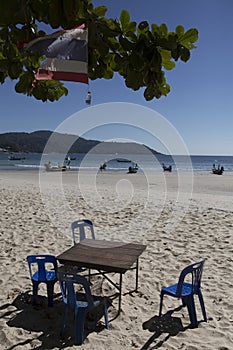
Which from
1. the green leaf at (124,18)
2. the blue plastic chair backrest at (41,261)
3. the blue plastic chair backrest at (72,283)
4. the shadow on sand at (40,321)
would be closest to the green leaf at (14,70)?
the green leaf at (124,18)

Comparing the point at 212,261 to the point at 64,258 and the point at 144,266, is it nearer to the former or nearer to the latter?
the point at 144,266

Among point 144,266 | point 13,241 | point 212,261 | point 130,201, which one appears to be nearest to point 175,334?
point 144,266

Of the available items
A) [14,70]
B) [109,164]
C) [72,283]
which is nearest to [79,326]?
[72,283]

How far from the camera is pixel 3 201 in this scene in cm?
1237

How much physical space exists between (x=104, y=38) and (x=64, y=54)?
0.44 metres

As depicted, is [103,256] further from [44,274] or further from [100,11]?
[100,11]

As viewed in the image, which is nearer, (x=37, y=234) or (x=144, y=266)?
(x=144, y=266)

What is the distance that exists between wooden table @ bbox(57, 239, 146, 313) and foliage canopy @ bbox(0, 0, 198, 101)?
2.55 metres

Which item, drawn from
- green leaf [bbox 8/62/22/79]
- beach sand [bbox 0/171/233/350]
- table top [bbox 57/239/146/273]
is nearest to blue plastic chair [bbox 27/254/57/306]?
table top [bbox 57/239/146/273]

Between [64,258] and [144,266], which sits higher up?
[64,258]

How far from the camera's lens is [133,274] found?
213 inches

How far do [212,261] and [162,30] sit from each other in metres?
5.36

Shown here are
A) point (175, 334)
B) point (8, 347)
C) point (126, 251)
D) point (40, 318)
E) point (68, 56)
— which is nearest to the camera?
point (68, 56)

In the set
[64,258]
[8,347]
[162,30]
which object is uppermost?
[162,30]
